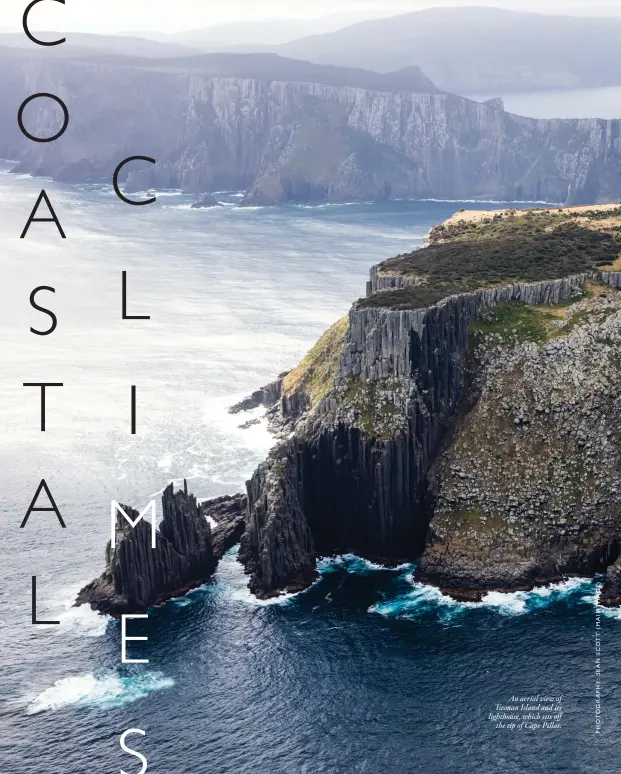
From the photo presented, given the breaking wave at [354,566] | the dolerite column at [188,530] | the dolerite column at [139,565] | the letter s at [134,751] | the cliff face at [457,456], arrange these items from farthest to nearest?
the breaking wave at [354,566]
the cliff face at [457,456]
the dolerite column at [188,530]
the dolerite column at [139,565]
the letter s at [134,751]

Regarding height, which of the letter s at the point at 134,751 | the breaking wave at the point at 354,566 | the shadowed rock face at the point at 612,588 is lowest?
the letter s at the point at 134,751

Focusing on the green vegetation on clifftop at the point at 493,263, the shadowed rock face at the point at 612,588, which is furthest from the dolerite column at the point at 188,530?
the shadowed rock face at the point at 612,588

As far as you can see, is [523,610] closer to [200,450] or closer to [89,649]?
[89,649]

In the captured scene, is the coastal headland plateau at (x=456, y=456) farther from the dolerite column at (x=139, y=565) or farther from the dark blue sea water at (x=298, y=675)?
the dark blue sea water at (x=298, y=675)

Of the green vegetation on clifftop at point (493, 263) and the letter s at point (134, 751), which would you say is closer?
the letter s at point (134, 751)

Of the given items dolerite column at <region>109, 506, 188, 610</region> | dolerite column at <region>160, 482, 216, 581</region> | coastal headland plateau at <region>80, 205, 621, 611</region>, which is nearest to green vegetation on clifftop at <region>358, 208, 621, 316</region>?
coastal headland plateau at <region>80, 205, 621, 611</region>

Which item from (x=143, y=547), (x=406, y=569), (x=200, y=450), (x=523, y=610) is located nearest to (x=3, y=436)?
(x=200, y=450)

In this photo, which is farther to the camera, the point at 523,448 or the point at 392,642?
the point at 523,448
